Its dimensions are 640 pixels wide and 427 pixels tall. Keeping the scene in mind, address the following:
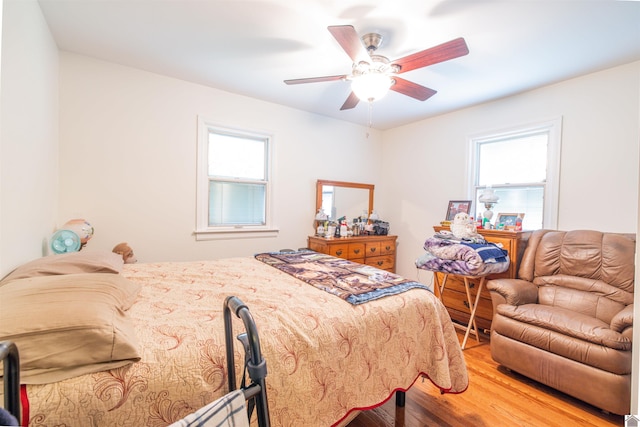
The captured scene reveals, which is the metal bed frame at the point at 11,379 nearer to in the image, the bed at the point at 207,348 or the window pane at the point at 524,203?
the bed at the point at 207,348

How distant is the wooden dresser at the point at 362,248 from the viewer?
349cm

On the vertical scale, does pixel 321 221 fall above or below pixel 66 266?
above

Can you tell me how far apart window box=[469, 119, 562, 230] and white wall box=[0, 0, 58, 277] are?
4.06m

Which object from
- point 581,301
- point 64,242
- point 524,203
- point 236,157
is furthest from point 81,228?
point 524,203

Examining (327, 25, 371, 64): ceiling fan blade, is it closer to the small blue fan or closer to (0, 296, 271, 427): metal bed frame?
(0, 296, 271, 427): metal bed frame

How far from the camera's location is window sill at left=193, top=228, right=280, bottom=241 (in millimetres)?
2979

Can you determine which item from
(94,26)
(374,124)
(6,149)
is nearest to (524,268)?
(374,124)

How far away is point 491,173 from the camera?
3.28m

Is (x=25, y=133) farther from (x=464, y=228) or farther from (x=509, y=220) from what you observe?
(x=509, y=220)

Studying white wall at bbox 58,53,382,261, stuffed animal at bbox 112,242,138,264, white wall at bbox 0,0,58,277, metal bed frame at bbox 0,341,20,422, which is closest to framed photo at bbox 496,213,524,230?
white wall at bbox 58,53,382,261

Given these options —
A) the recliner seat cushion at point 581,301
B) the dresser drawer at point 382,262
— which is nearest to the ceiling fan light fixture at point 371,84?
the recliner seat cushion at point 581,301

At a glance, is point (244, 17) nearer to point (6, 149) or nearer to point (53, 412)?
point (6, 149)

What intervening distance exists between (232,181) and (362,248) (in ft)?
6.45

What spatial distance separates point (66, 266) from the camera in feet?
4.65
